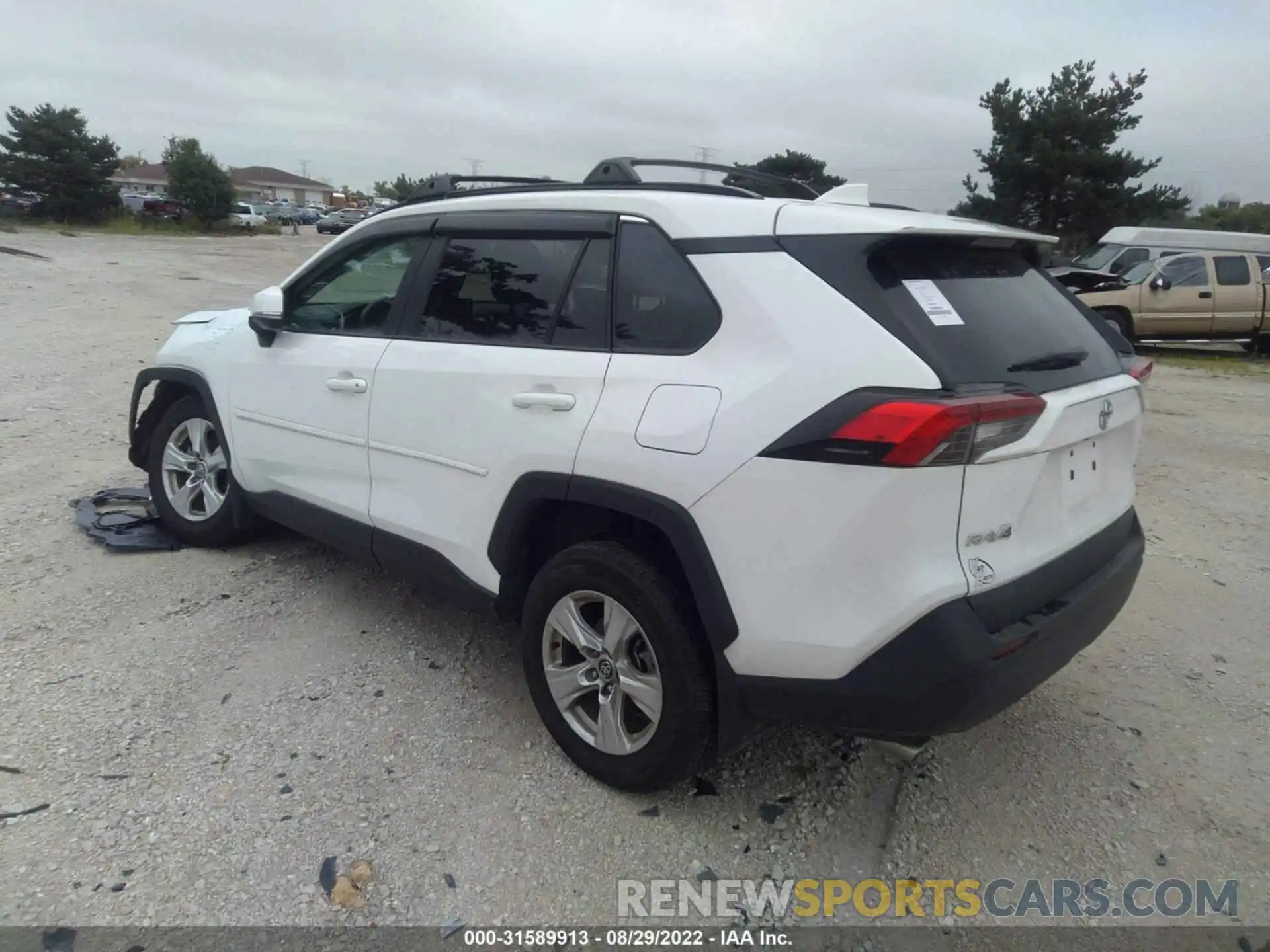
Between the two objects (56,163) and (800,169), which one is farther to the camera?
(56,163)

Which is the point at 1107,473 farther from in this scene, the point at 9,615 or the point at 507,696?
the point at 9,615

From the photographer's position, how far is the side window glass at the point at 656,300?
2.62 m

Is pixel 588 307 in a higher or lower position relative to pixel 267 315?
higher

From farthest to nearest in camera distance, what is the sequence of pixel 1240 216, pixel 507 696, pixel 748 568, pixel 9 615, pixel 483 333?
pixel 1240 216
pixel 9 615
pixel 507 696
pixel 483 333
pixel 748 568

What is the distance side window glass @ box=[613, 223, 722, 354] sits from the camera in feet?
8.59

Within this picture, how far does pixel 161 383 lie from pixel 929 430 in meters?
4.19

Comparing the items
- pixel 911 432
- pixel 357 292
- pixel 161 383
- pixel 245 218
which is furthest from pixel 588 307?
pixel 245 218

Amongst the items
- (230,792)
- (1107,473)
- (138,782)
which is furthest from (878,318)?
(138,782)

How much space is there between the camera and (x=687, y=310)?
2.65 meters

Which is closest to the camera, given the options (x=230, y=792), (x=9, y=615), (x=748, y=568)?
(x=748, y=568)

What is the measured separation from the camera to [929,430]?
7.11 feet

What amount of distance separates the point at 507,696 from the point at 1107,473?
7.33 feet

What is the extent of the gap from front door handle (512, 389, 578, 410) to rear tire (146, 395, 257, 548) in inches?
84.5

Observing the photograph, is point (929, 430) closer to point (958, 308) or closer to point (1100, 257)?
point (958, 308)
